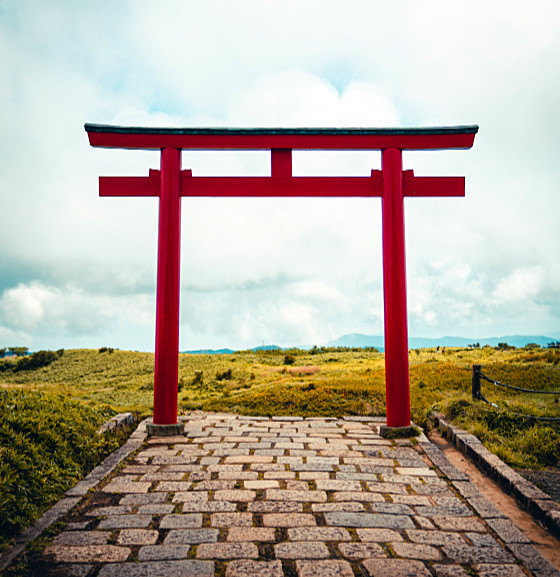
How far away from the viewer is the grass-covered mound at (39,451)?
4211 millimetres

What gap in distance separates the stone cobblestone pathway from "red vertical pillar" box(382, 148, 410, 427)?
88 cm

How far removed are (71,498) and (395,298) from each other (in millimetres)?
5112

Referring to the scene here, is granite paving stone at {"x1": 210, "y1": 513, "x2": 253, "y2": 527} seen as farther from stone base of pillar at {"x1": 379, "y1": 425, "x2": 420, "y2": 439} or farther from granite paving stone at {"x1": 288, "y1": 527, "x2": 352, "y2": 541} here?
stone base of pillar at {"x1": 379, "y1": 425, "x2": 420, "y2": 439}

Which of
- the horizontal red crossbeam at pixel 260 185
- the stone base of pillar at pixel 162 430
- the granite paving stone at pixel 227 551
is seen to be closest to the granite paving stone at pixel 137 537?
the granite paving stone at pixel 227 551

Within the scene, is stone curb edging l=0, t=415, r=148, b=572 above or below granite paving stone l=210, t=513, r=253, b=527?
below

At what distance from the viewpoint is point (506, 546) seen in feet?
12.4

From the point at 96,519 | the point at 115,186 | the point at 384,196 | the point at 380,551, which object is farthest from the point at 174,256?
the point at 380,551

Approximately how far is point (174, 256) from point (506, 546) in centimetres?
570

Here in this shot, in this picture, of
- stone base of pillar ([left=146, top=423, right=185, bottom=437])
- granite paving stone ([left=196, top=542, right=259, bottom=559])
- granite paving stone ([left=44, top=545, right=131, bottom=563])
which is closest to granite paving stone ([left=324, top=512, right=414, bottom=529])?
granite paving stone ([left=196, top=542, right=259, bottom=559])

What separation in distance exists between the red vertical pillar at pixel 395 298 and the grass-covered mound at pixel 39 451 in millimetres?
4263

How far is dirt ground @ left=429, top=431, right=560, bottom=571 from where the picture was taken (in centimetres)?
384

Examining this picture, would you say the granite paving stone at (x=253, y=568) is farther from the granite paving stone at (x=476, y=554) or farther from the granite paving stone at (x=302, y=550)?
the granite paving stone at (x=476, y=554)

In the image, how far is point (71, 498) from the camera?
470cm

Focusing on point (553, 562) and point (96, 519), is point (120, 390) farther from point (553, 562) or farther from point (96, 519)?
point (553, 562)
